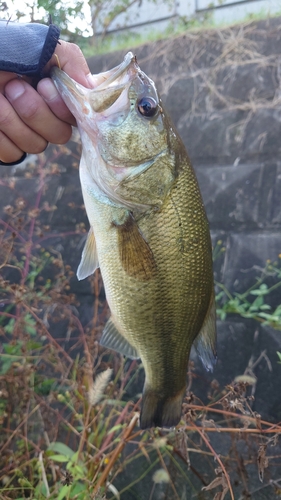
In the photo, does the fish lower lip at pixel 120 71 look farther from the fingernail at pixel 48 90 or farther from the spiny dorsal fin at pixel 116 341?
the spiny dorsal fin at pixel 116 341

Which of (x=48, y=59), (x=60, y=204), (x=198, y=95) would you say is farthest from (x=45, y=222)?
(x=48, y=59)

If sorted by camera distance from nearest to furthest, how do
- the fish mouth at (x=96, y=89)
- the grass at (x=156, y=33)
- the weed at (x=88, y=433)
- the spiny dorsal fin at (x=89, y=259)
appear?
1. the fish mouth at (x=96, y=89)
2. the spiny dorsal fin at (x=89, y=259)
3. the weed at (x=88, y=433)
4. the grass at (x=156, y=33)

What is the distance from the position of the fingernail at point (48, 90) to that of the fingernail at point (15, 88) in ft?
0.18

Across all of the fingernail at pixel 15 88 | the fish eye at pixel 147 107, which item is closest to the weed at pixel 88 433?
the fingernail at pixel 15 88

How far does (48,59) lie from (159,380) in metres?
1.09

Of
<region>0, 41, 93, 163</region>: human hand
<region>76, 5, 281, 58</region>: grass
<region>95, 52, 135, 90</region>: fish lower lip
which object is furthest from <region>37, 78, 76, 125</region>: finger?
<region>76, 5, 281, 58</region>: grass

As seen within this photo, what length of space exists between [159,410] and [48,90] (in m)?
1.10

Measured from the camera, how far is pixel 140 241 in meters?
1.41

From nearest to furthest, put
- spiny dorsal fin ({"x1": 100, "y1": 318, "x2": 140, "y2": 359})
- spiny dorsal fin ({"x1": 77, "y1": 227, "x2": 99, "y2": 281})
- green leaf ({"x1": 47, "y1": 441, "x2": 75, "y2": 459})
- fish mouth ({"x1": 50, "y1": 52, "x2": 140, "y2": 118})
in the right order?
fish mouth ({"x1": 50, "y1": 52, "x2": 140, "y2": 118})
spiny dorsal fin ({"x1": 77, "y1": 227, "x2": 99, "y2": 281})
spiny dorsal fin ({"x1": 100, "y1": 318, "x2": 140, "y2": 359})
green leaf ({"x1": 47, "y1": 441, "x2": 75, "y2": 459})

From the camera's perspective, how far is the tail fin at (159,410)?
5.17ft

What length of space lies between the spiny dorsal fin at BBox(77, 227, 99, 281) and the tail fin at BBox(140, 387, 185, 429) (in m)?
0.49

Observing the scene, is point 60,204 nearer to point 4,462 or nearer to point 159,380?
point 4,462

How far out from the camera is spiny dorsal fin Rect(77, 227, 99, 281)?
1483 mm

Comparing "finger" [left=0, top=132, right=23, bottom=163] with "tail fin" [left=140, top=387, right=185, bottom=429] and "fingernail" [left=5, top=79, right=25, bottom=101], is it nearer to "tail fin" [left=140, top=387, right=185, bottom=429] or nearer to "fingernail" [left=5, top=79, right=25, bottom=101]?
"fingernail" [left=5, top=79, right=25, bottom=101]
